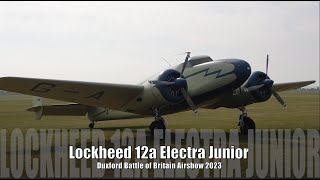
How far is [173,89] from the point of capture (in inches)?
617

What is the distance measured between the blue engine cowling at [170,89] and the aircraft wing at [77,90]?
1.17m

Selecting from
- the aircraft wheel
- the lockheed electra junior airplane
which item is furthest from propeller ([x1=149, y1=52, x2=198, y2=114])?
the aircraft wheel

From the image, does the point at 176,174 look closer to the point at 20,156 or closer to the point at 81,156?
the point at 81,156

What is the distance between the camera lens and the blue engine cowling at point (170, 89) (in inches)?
616

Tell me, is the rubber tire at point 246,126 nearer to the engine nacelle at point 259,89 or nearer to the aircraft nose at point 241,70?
the engine nacelle at point 259,89

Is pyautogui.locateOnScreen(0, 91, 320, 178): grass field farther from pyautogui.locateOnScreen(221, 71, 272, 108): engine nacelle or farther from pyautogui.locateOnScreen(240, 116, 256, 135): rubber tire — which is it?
pyautogui.locateOnScreen(221, 71, 272, 108): engine nacelle

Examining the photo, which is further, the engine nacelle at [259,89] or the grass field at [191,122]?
the grass field at [191,122]

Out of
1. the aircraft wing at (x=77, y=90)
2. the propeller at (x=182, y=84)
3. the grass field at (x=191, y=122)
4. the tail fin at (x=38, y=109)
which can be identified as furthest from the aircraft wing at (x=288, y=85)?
the tail fin at (x=38, y=109)

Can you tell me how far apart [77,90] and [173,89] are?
163 inches

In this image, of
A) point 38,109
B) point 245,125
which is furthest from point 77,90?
point 245,125

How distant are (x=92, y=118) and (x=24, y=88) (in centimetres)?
806

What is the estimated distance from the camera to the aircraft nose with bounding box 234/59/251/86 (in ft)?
52.3

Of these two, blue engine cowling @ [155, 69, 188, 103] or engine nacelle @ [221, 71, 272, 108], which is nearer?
blue engine cowling @ [155, 69, 188, 103]

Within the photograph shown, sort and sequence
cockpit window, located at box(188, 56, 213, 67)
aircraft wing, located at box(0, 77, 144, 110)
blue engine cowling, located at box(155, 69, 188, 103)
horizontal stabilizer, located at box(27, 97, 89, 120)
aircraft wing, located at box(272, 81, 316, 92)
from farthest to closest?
aircraft wing, located at box(272, 81, 316, 92) < horizontal stabilizer, located at box(27, 97, 89, 120) < cockpit window, located at box(188, 56, 213, 67) < blue engine cowling, located at box(155, 69, 188, 103) < aircraft wing, located at box(0, 77, 144, 110)
